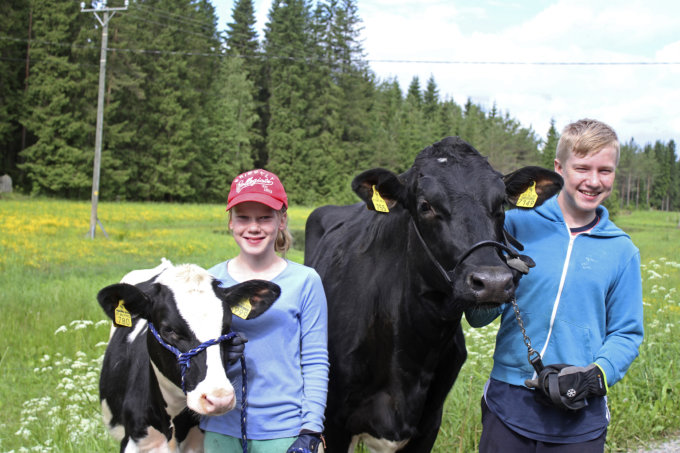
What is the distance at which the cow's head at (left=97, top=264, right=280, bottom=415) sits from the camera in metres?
2.65

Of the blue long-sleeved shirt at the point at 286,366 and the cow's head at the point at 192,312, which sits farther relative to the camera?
the blue long-sleeved shirt at the point at 286,366

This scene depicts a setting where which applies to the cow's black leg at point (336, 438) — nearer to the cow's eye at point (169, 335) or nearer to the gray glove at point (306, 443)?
the gray glove at point (306, 443)

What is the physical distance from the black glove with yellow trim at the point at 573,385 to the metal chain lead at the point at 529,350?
7cm

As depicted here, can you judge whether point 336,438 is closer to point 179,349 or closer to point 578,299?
point 179,349

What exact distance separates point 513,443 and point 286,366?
1124mm

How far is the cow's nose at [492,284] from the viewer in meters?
2.50

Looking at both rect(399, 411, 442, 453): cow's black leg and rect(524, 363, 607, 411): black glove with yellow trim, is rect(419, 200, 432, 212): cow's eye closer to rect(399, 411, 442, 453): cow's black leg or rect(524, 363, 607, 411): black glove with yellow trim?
rect(524, 363, 607, 411): black glove with yellow trim

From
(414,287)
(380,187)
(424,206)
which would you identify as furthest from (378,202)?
(414,287)

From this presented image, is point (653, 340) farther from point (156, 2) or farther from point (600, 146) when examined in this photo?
point (156, 2)

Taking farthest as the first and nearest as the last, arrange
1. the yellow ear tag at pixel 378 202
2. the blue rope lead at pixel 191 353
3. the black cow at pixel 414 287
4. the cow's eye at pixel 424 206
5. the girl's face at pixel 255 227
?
the yellow ear tag at pixel 378 202 < the cow's eye at pixel 424 206 < the girl's face at pixel 255 227 < the black cow at pixel 414 287 < the blue rope lead at pixel 191 353

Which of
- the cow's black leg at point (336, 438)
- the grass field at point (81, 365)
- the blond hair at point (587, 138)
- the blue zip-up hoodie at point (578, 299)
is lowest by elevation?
the grass field at point (81, 365)

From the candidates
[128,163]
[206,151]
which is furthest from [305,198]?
[128,163]

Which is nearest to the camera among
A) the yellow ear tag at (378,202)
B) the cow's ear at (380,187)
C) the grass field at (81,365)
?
the cow's ear at (380,187)

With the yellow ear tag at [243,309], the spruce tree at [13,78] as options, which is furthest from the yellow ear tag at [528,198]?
the spruce tree at [13,78]
